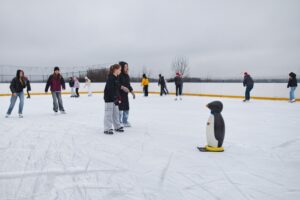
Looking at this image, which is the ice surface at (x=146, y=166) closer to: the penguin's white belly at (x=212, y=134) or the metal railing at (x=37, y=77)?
the penguin's white belly at (x=212, y=134)

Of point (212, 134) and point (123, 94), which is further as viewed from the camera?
point (123, 94)

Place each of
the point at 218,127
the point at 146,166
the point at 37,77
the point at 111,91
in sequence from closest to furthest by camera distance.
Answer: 1. the point at 146,166
2. the point at 218,127
3. the point at 111,91
4. the point at 37,77

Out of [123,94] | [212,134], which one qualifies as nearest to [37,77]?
[123,94]

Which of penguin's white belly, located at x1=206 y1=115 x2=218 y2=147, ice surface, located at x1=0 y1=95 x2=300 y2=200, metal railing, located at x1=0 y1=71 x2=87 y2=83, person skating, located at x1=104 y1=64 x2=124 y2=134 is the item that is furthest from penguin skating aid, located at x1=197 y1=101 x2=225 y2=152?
metal railing, located at x1=0 y1=71 x2=87 y2=83

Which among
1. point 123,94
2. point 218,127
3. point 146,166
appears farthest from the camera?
point 123,94

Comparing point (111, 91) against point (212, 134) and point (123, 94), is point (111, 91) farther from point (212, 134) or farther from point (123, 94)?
point (212, 134)

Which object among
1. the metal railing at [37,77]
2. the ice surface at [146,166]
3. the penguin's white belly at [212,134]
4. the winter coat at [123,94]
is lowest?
the ice surface at [146,166]

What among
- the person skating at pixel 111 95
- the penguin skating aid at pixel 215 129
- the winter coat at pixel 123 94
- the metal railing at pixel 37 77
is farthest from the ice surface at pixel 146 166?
the metal railing at pixel 37 77

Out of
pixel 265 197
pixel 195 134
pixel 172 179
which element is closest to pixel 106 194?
pixel 172 179

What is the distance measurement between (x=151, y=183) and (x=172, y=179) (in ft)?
0.78

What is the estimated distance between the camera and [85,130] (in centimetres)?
506

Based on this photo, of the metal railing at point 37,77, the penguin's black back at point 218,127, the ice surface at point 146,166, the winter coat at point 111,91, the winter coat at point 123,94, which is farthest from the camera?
the metal railing at point 37,77

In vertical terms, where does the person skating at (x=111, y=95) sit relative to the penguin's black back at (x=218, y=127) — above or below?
above

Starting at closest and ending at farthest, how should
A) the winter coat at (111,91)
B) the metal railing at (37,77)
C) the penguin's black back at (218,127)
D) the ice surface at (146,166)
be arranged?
1. the ice surface at (146,166)
2. the penguin's black back at (218,127)
3. the winter coat at (111,91)
4. the metal railing at (37,77)
